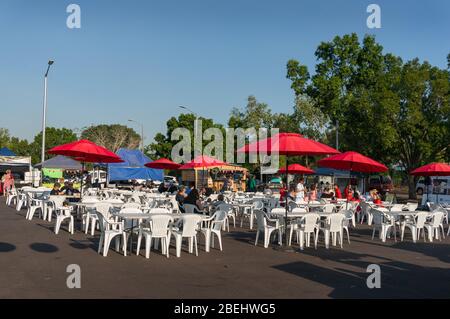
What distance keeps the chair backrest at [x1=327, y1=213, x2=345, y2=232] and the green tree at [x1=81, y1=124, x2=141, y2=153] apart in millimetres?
62244

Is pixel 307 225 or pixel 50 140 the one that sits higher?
pixel 50 140

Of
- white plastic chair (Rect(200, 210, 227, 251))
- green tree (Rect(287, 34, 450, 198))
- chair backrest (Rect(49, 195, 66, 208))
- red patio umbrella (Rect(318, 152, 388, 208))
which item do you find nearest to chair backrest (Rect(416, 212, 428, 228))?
red patio umbrella (Rect(318, 152, 388, 208))

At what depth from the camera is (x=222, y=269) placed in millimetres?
9570

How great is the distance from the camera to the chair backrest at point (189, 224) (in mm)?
11031

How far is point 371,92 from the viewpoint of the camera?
111 feet

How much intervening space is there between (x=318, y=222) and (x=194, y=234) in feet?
11.6

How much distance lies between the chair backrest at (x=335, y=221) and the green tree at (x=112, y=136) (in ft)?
204

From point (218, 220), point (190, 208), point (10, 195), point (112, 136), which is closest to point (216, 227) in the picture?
point (218, 220)

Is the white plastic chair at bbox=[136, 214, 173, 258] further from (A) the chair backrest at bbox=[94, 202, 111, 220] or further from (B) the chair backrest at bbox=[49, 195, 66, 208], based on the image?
(B) the chair backrest at bbox=[49, 195, 66, 208]

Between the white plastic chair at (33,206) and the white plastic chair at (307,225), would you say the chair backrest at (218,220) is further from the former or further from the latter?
the white plastic chair at (33,206)

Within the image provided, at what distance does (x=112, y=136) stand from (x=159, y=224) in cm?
7141

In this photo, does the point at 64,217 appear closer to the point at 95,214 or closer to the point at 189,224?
the point at 95,214

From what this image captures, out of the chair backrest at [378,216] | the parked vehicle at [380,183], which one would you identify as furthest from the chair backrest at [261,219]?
the parked vehicle at [380,183]
